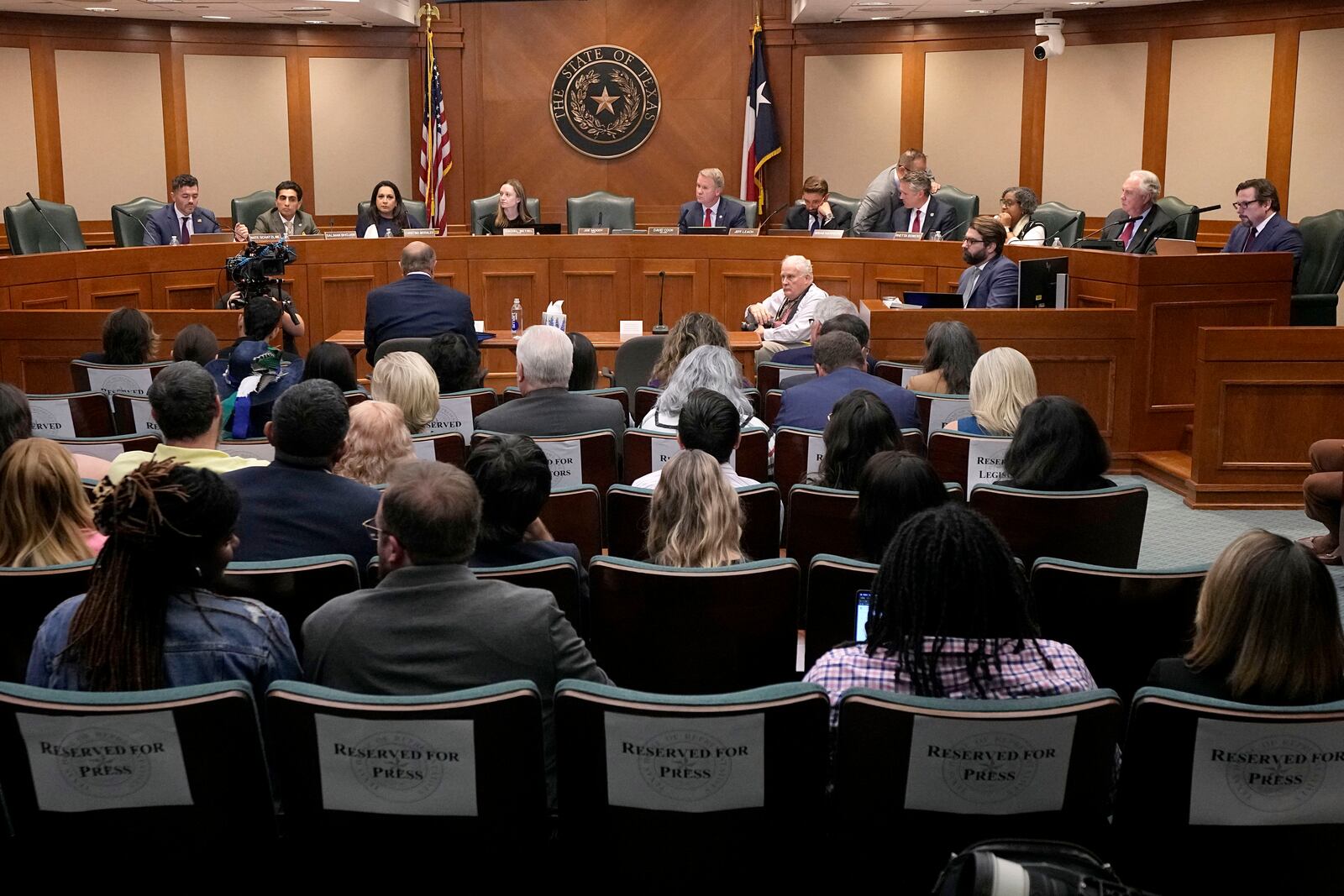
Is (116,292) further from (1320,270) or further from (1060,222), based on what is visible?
(1320,270)

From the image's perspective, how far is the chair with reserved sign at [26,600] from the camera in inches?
102

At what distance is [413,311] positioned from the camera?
6.60 m

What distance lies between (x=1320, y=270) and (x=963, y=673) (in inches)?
275

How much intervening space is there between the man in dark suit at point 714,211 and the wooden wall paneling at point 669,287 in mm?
796

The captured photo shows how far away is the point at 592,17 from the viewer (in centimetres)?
1155

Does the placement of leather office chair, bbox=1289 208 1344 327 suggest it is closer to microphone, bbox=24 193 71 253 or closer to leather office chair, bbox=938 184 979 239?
leather office chair, bbox=938 184 979 239

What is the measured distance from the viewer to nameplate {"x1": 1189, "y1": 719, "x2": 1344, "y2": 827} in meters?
1.95

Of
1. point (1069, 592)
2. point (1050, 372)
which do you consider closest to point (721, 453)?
point (1069, 592)

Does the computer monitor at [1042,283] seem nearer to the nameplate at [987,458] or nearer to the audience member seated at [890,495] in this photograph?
the nameplate at [987,458]

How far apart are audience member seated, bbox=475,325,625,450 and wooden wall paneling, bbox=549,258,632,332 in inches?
182

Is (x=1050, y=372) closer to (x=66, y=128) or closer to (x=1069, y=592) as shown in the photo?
(x=1069, y=592)

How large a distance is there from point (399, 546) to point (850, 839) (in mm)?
925

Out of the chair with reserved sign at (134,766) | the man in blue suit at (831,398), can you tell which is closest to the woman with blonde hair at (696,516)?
the chair with reserved sign at (134,766)

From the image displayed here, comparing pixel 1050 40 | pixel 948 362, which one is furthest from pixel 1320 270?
pixel 948 362
